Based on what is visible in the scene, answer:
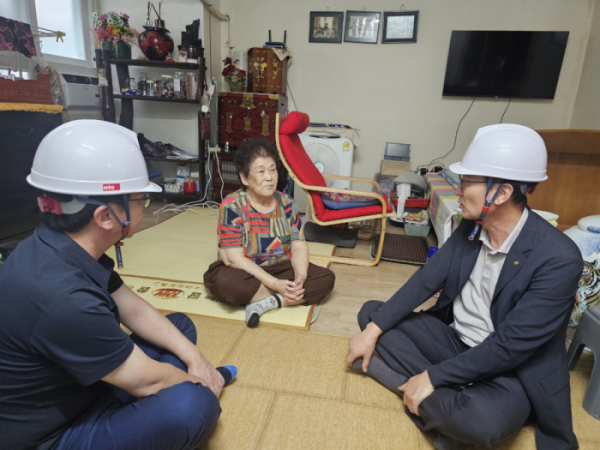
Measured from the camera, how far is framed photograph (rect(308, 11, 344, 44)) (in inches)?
160

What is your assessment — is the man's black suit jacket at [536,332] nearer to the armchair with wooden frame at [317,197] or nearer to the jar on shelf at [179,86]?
the armchair with wooden frame at [317,197]

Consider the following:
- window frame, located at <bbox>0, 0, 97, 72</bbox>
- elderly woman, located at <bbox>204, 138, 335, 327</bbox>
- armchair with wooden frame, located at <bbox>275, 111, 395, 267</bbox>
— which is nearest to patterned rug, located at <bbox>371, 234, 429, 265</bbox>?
armchair with wooden frame, located at <bbox>275, 111, 395, 267</bbox>

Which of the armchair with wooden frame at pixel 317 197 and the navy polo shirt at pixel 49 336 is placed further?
the armchair with wooden frame at pixel 317 197

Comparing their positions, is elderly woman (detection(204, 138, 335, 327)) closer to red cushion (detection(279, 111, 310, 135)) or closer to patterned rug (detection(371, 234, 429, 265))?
red cushion (detection(279, 111, 310, 135))

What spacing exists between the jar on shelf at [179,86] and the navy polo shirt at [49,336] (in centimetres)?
318

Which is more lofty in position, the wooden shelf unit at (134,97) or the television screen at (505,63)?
the television screen at (505,63)

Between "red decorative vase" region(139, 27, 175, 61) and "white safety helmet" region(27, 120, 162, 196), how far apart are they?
120 inches

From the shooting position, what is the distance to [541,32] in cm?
372

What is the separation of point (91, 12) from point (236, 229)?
132 inches

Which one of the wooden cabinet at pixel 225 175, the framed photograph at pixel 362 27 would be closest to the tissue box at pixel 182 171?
the wooden cabinet at pixel 225 175

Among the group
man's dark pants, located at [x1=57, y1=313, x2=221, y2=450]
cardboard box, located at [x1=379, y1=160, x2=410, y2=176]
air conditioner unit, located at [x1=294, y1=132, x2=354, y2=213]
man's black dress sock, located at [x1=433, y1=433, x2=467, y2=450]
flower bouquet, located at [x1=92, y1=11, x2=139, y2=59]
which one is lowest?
man's black dress sock, located at [x1=433, y1=433, x2=467, y2=450]

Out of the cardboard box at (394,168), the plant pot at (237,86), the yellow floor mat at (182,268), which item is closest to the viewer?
the yellow floor mat at (182,268)

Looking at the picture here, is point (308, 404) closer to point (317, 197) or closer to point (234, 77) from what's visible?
point (317, 197)

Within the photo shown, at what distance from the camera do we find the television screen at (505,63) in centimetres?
376
